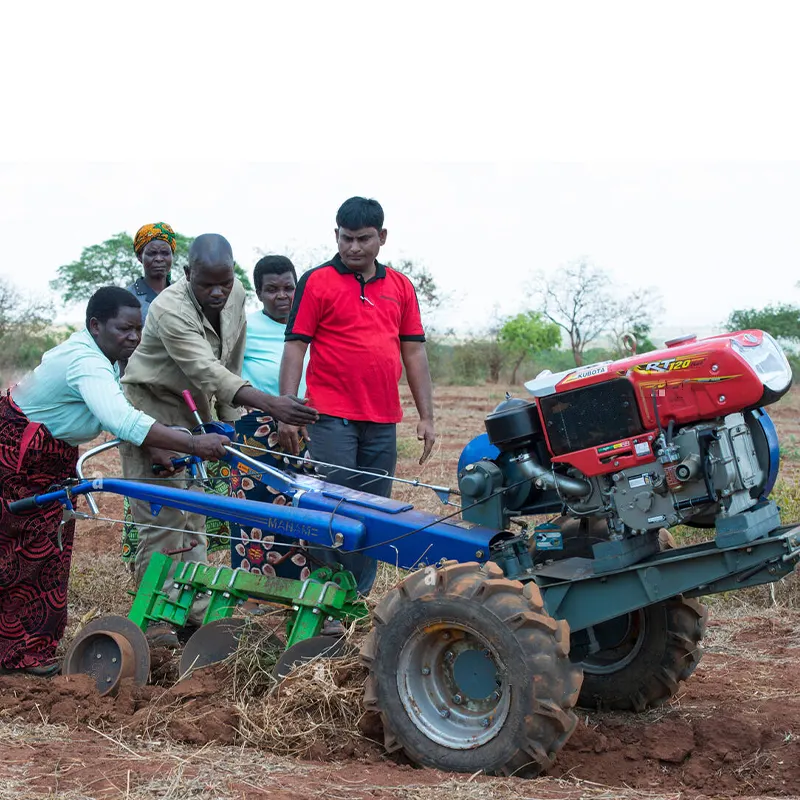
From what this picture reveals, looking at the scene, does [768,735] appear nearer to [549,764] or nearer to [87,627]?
[549,764]

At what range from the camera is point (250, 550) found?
237 inches

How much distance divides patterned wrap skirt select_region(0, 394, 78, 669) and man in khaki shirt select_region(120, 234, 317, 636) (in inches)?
18.4

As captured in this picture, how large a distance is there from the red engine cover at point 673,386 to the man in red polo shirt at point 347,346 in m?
1.52

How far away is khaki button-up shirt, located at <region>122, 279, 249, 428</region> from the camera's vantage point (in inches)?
213

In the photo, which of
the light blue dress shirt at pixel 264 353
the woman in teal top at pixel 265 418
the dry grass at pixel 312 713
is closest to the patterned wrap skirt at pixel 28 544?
the woman in teal top at pixel 265 418

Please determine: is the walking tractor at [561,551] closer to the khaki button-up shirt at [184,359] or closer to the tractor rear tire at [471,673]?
the tractor rear tire at [471,673]

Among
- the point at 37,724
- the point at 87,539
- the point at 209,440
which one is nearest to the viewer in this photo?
the point at 37,724

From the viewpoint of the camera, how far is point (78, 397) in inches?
205

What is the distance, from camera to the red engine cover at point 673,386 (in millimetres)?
3842

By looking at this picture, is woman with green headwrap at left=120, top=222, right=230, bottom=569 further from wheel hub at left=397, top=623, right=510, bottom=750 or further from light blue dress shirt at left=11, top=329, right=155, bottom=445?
wheel hub at left=397, top=623, right=510, bottom=750

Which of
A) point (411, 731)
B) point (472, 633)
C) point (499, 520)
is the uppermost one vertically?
point (499, 520)

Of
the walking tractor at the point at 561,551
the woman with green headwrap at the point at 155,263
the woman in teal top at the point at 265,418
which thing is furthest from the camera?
the woman with green headwrap at the point at 155,263

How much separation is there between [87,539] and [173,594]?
3.90 m

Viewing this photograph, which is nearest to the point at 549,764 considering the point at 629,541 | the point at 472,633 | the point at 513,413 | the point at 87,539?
the point at 472,633
